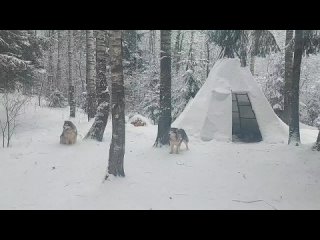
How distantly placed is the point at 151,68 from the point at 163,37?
1539 cm

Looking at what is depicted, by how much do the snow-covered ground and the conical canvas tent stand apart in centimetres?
97

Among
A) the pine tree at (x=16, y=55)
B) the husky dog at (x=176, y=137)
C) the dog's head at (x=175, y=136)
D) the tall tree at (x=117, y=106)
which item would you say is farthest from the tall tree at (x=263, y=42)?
the pine tree at (x=16, y=55)

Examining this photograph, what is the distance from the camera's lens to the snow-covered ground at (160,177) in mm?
6746

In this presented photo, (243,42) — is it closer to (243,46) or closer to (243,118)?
(243,46)

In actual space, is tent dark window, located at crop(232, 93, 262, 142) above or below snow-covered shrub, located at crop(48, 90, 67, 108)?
below

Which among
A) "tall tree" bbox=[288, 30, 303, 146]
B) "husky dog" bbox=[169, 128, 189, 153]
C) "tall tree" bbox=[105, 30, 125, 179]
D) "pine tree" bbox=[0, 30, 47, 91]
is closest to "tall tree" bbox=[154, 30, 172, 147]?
"husky dog" bbox=[169, 128, 189, 153]

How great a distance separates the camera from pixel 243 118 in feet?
46.9

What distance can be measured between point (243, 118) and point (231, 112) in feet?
4.76

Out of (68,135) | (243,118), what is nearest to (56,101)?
(68,135)

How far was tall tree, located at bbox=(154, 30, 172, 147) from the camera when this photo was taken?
10.8 meters

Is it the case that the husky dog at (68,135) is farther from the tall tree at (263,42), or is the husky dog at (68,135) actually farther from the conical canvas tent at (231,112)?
the tall tree at (263,42)

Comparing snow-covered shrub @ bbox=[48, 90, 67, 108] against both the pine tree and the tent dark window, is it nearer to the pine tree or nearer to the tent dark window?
the pine tree

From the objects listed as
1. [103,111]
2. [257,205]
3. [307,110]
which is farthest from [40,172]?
[307,110]

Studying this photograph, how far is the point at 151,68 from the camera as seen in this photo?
85.7 ft
